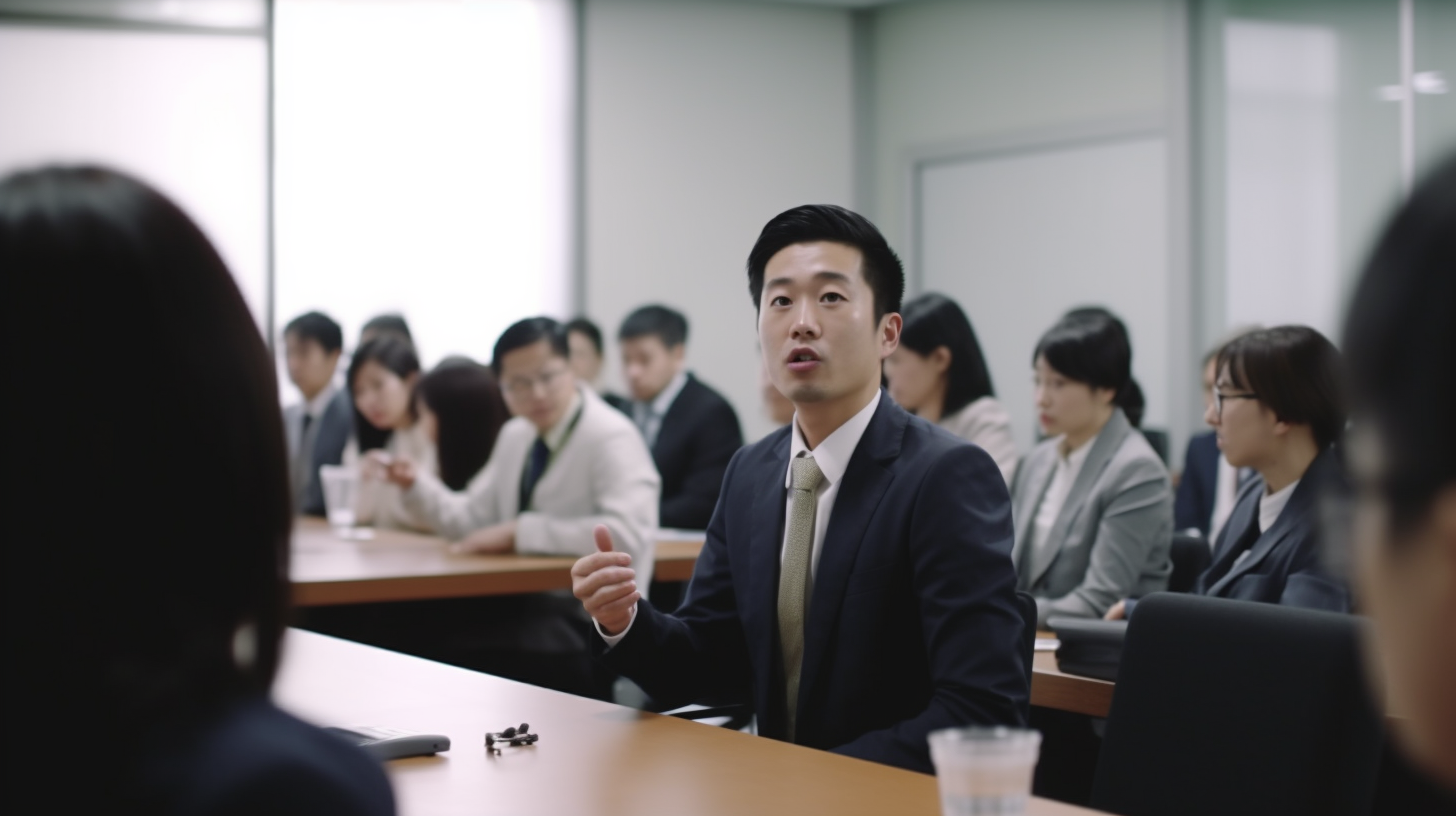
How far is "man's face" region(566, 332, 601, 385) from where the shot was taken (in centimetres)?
705

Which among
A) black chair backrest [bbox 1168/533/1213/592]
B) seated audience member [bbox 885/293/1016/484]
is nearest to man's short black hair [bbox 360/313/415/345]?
seated audience member [bbox 885/293/1016/484]

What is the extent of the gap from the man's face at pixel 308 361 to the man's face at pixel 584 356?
1179mm

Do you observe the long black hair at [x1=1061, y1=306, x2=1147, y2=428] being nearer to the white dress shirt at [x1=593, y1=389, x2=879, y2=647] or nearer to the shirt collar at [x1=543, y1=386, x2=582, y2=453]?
the shirt collar at [x1=543, y1=386, x2=582, y2=453]

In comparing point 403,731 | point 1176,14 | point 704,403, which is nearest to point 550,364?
point 704,403

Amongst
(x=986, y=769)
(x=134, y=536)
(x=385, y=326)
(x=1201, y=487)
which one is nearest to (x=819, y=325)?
(x=986, y=769)

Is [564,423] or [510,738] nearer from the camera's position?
[510,738]

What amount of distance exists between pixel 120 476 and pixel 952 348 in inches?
138

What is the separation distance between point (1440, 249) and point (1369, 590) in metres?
0.18

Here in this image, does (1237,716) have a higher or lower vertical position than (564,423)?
lower

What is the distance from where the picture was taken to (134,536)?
2.54 ft

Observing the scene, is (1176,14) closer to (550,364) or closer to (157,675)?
(550,364)

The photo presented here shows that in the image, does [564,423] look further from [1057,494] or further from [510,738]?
[510,738]

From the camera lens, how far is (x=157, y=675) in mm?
773

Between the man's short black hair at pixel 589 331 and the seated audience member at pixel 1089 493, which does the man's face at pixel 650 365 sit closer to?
the man's short black hair at pixel 589 331
